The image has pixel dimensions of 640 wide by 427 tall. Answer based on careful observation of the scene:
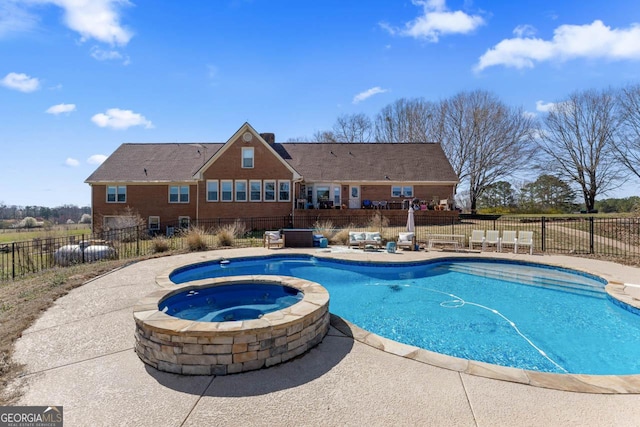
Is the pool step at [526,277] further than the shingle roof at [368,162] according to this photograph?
No

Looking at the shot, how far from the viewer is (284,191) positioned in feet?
83.2

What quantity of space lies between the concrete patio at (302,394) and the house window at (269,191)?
800 inches

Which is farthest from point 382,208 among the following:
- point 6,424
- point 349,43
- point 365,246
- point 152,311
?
point 6,424

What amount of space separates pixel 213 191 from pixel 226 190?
3.40 feet

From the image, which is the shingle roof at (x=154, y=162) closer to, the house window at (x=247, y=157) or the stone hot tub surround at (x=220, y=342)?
the house window at (x=247, y=157)

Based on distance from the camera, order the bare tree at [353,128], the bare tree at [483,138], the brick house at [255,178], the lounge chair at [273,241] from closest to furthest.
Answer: the lounge chair at [273,241], the brick house at [255,178], the bare tree at [483,138], the bare tree at [353,128]

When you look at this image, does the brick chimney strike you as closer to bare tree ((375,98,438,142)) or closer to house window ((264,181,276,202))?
house window ((264,181,276,202))

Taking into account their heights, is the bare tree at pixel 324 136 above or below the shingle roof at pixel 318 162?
above

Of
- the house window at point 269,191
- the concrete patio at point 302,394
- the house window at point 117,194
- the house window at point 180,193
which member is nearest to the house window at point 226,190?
the house window at point 269,191

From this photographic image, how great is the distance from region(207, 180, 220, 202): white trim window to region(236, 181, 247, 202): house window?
1.53 metres

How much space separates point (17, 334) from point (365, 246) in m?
12.7

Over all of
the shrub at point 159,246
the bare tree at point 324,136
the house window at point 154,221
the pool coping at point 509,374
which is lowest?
the pool coping at point 509,374

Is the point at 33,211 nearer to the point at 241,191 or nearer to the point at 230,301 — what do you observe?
the point at 241,191

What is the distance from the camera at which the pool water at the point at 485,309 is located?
19.2ft
